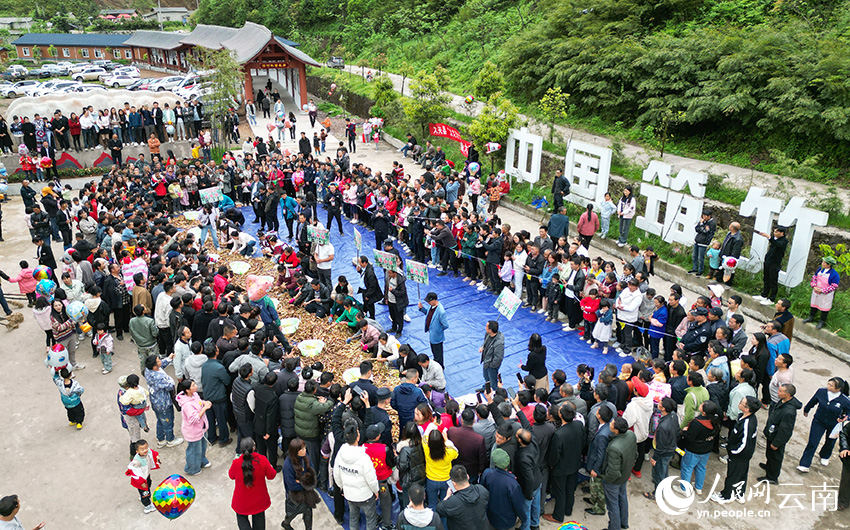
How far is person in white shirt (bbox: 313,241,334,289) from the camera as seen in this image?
12.3m

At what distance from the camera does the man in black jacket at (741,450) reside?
6.57 meters

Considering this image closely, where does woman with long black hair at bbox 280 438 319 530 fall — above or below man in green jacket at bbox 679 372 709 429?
below

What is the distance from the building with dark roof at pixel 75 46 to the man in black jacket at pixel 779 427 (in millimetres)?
72809

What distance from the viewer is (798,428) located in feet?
28.0

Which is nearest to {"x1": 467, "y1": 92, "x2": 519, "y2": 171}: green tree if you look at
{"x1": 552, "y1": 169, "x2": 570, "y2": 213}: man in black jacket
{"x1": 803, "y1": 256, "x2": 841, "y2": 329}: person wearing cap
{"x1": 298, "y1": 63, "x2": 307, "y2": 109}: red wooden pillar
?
{"x1": 552, "y1": 169, "x2": 570, "y2": 213}: man in black jacket

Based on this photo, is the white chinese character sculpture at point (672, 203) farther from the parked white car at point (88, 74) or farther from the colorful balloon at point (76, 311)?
the parked white car at point (88, 74)

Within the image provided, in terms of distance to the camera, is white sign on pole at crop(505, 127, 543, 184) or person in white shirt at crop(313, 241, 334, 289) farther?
white sign on pole at crop(505, 127, 543, 184)

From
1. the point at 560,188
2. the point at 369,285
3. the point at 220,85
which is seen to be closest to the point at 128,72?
the point at 220,85

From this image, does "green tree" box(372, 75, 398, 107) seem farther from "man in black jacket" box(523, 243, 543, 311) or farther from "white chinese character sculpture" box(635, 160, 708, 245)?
"man in black jacket" box(523, 243, 543, 311)

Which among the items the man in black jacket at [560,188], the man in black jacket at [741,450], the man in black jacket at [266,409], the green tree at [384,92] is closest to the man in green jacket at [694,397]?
the man in black jacket at [741,450]

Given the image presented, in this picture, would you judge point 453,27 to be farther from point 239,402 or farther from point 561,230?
point 239,402

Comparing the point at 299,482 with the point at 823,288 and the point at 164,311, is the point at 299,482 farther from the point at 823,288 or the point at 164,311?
the point at 823,288

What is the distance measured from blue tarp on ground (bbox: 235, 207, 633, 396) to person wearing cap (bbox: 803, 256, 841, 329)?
148 inches

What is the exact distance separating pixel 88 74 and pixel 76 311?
50.4 metres
